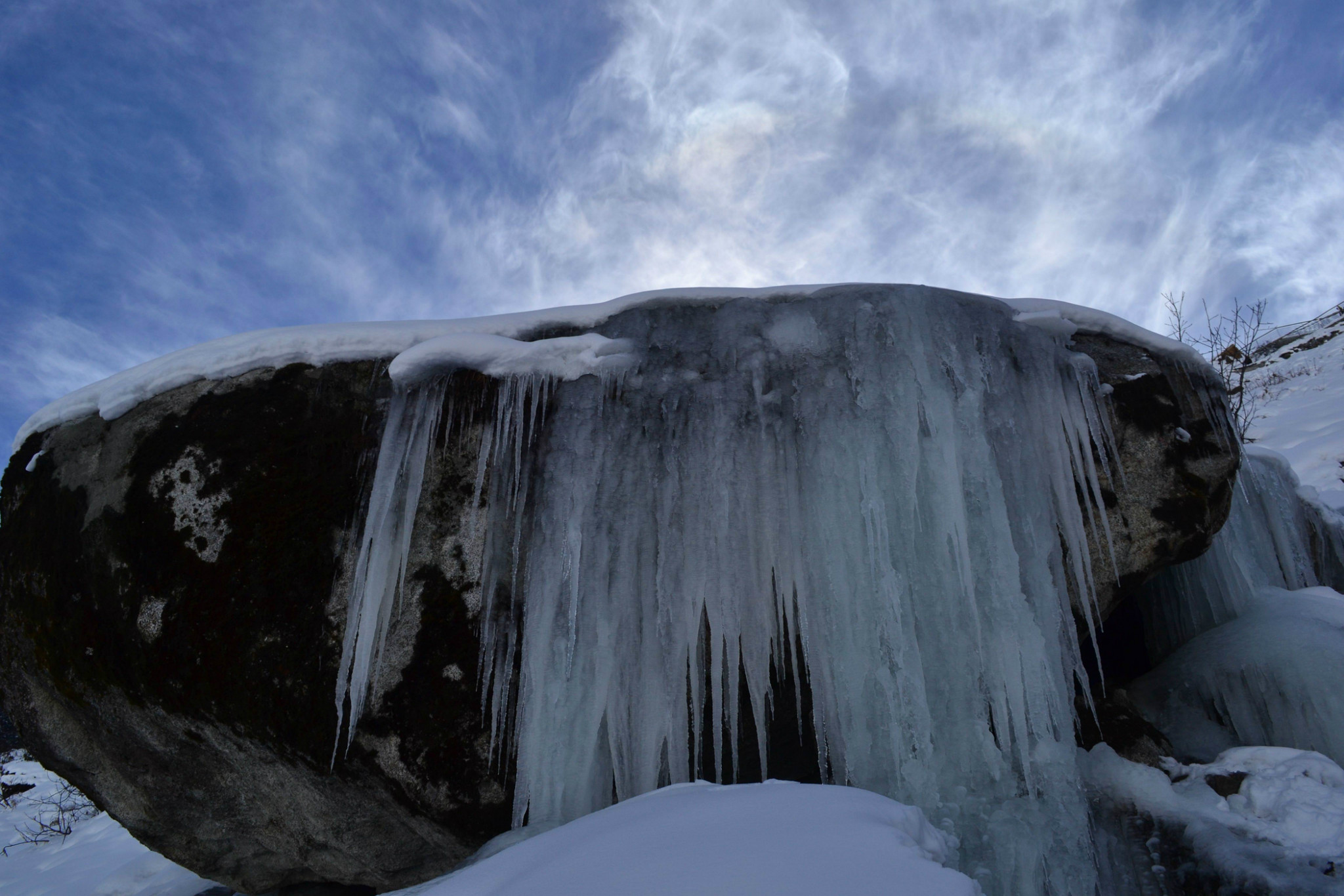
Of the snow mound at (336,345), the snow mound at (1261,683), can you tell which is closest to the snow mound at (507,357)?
the snow mound at (336,345)

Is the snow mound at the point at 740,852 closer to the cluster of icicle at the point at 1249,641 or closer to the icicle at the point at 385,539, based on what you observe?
the icicle at the point at 385,539

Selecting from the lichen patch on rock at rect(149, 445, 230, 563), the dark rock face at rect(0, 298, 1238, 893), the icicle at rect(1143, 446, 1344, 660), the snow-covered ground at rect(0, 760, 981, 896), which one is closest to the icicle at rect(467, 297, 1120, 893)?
the dark rock face at rect(0, 298, 1238, 893)

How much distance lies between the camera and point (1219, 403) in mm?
3807

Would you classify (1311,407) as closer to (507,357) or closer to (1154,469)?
(1154,469)

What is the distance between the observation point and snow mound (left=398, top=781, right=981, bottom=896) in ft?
4.41

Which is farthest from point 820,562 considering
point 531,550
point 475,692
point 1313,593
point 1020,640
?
point 1313,593

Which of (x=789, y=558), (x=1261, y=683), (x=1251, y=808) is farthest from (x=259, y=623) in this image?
(x=1261, y=683)

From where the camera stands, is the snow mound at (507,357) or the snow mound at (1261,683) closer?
the snow mound at (507,357)

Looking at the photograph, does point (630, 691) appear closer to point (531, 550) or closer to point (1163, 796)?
point (531, 550)

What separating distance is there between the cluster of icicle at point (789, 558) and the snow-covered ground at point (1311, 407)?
7.66 meters

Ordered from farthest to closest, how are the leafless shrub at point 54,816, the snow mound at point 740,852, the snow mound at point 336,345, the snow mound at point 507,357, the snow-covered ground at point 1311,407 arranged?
the snow-covered ground at point 1311,407, the leafless shrub at point 54,816, the snow mound at point 336,345, the snow mound at point 507,357, the snow mound at point 740,852

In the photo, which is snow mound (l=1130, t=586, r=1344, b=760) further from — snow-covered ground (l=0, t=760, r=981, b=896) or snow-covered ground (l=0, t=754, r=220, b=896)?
snow-covered ground (l=0, t=754, r=220, b=896)

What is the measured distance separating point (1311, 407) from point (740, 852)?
61.7 feet

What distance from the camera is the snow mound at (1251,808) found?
96.1 inches
